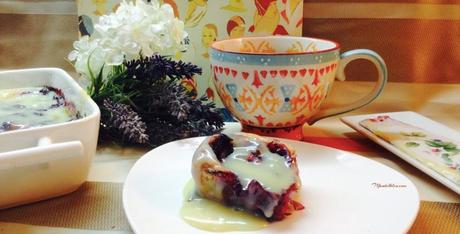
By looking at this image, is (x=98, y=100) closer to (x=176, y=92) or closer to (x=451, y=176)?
(x=176, y=92)

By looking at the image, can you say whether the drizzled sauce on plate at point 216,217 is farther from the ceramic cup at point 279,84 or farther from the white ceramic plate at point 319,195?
the ceramic cup at point 279,84

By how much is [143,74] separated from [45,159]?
24 centimetres

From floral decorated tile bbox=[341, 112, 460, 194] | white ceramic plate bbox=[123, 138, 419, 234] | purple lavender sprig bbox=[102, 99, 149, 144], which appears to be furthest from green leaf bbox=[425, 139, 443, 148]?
purple lavender sprig bbox=[102, 99, 149, 144]

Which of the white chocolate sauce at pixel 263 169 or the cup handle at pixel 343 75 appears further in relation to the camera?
the cup handle at pixel 343 75

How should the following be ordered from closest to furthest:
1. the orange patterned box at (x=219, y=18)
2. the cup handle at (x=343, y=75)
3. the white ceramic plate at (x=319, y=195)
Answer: the white ceramic plate at (x=319, y=195)
the cup handle at (x=343, y=75)
the orange patterned box at (x=219, y=18)

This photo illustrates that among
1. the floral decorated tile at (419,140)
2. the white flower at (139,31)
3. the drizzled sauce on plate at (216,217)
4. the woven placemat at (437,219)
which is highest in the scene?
the white flower at (139,31)

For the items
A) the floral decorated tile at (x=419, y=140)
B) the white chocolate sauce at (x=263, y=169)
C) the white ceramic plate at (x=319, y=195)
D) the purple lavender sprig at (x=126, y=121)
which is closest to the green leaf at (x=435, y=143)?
the floral decorated tile at (x=419, y=140)

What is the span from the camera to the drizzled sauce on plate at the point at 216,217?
42 centimetres

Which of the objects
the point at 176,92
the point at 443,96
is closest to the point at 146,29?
the point at 176,92

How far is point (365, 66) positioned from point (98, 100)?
17.2 inches

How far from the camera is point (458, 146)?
0.58 metres

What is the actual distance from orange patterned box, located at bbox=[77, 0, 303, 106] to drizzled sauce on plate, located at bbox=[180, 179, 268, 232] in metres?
0.33

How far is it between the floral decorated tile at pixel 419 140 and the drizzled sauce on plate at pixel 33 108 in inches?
13.6

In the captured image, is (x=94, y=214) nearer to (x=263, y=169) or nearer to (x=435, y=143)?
(x=263, y=169)
